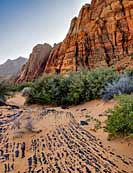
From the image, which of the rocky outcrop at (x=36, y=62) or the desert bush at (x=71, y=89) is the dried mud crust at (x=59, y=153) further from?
the rocky outcrop at (x=36, y=62)

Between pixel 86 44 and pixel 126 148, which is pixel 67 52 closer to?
pixel 86 44

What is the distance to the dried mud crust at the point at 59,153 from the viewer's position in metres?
4.33

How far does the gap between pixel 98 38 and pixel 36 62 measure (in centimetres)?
1621

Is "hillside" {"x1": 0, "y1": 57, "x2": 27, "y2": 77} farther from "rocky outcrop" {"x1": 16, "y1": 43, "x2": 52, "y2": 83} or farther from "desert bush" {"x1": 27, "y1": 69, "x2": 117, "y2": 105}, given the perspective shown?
"desert bush" {"x1": 27, "y1": 69, "x2": 117, "y2": 105}

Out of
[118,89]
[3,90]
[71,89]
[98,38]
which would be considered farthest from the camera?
[98,38]

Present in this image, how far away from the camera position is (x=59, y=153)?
4980mm

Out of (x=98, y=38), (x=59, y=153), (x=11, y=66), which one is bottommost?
(x=59, y=153)

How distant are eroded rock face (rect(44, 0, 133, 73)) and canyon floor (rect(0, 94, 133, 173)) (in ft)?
113

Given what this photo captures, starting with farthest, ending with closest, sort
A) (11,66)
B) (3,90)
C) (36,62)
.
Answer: (11,66), (36,62), (3,90)

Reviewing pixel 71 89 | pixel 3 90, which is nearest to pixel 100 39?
pixel 3 90

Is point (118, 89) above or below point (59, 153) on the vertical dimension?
above

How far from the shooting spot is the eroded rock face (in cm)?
4181

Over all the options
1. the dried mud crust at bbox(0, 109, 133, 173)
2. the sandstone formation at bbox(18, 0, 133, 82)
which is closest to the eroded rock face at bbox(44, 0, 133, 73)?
the sandstone formation at bbox(18, 0, 133, 82)

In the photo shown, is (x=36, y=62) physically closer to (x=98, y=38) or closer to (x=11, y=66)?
(x=98, y=38)
